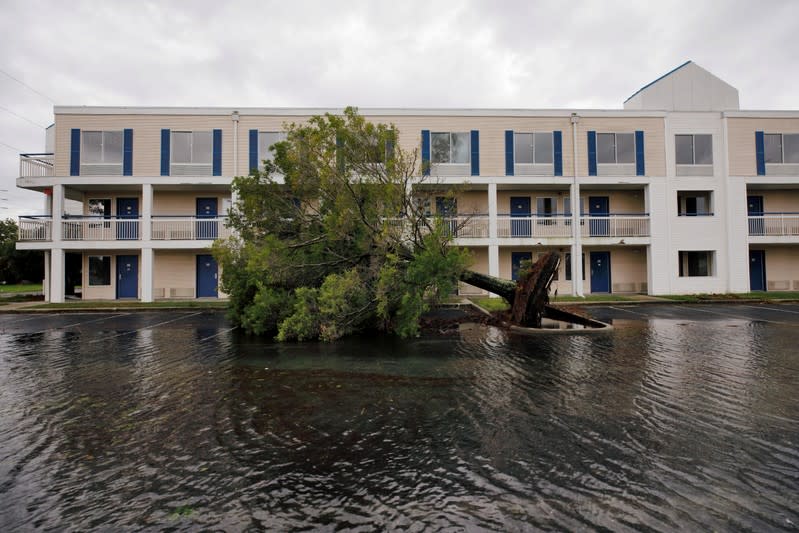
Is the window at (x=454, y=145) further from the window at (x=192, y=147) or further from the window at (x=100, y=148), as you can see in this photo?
the window at (x=100, y=148)

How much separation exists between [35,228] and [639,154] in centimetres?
3089

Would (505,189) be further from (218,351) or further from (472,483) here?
(472,483)

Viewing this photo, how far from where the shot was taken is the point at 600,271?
26.0m

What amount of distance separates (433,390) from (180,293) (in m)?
22.2

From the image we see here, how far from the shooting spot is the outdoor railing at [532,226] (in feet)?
78.6

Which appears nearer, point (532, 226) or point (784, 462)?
point (784, 462)

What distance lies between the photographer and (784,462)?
4141 mm

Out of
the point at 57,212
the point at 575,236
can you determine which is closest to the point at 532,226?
the point at 575,236

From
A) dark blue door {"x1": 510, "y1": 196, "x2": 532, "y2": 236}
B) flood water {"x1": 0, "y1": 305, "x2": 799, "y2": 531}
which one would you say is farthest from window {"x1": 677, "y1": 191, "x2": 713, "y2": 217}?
flood water {"x1": 0, "y1": 305, "x2": 799, "y2": 531}

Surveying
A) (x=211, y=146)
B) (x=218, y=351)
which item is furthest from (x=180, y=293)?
(x=218, y=351)

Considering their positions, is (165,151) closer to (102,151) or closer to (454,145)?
(102,151)

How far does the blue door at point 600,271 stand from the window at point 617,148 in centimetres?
520

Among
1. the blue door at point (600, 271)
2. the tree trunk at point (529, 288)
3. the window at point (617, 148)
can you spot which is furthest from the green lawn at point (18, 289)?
the window at point (617, 148)

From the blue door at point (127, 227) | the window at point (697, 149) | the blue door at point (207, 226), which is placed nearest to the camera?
the blue door at point (127, 227)
